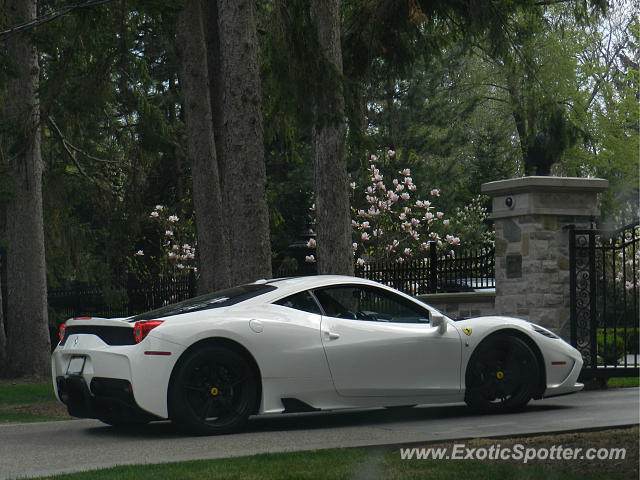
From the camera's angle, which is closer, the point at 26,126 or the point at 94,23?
Result: the point at 94,23

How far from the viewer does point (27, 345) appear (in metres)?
18.5

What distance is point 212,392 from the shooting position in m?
8.60

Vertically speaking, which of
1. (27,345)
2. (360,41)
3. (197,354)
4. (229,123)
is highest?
(360,41)

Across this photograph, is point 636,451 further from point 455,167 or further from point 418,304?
point 455,167

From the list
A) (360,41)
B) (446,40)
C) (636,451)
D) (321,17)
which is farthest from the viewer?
(446,40)

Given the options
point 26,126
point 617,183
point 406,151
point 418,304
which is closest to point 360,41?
point 26,126

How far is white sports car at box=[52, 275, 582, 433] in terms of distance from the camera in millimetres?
8414

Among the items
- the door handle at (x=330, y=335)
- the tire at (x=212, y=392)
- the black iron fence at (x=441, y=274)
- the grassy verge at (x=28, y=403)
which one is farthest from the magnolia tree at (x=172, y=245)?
the tire at (x=212, y=392)

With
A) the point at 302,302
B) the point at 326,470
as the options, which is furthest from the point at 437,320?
the point at 326,470

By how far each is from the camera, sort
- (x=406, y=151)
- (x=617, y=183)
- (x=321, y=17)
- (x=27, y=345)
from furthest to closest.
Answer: (x=617, y=183)
(x=406, y=151)
(x=27, y=345)
(x=321, y=17)

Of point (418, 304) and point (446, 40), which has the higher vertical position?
point (446, 40)

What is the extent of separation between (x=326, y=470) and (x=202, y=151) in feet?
31.9

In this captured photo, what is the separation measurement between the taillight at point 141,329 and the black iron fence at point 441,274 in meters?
7.50

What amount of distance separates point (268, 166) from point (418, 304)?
2405cm
